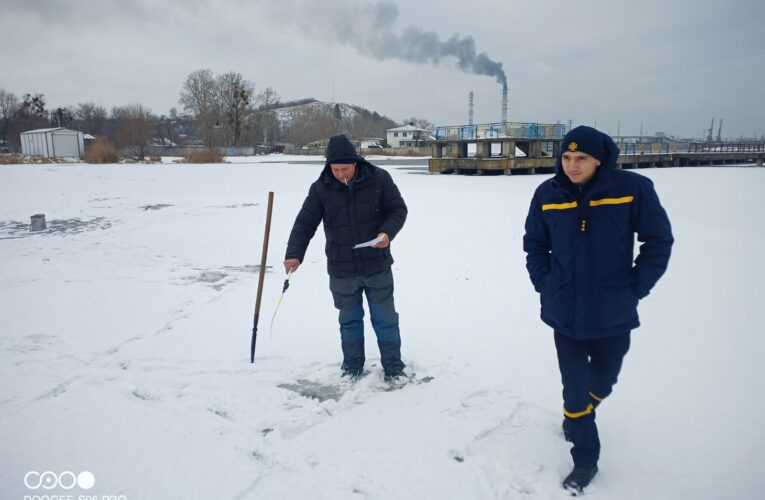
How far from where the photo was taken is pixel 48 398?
11.3ft

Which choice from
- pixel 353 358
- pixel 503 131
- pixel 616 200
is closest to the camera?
pixel 616 200

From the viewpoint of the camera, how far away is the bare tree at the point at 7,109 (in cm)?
7636

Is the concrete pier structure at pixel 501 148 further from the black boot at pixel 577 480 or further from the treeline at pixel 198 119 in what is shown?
the treeline at pixel 198 119

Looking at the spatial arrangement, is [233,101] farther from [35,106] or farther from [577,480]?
[577,480]

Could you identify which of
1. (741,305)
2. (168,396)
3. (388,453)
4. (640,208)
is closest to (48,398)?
(168,396)

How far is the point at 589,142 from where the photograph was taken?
237 centimetres

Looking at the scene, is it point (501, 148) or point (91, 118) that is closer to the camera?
point (501, 148)

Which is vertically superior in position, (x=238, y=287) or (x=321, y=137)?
(x=321, y=137)

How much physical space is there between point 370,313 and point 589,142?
1.98m

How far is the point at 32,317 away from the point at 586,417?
17.6 feet

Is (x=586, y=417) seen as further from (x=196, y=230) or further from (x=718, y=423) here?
(x=196, y=230)

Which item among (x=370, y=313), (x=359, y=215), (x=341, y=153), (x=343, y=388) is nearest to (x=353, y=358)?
(x=343, y=388)

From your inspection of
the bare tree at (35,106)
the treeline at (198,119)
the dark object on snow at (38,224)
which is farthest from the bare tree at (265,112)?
the dark object on snow at (38,224)

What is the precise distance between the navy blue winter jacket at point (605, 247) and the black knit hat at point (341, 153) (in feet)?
4.63
